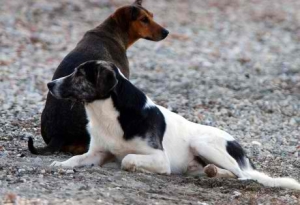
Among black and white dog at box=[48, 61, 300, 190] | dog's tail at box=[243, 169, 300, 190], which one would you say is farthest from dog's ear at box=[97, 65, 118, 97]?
dog's tail at box=[243, 169, 300, 190]

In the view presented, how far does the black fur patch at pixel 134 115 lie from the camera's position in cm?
841

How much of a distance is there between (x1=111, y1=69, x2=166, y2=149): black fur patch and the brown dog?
1074mm

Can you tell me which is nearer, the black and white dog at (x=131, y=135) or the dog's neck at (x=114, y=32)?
the black and white dog at (x=131, y=135)

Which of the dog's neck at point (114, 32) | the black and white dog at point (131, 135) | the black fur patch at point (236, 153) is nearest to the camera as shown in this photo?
the black and white dog at point (131, 135)

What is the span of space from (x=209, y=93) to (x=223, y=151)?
6.12 metres

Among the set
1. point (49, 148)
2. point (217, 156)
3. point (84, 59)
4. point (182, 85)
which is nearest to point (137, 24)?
point (84, 59)

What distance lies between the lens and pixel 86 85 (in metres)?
8.35

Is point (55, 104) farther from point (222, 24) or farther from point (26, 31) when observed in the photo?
point (222, 24)

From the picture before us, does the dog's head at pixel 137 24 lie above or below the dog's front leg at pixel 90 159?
above

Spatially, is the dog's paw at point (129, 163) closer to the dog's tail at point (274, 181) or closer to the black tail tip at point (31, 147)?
the dog's tail at point (274, 181)

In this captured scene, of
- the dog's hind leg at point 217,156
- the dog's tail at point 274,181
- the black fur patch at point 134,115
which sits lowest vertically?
the dog's tail at point 274,181

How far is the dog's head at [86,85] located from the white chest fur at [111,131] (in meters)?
0.10

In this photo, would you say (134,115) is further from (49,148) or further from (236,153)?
(49,148)

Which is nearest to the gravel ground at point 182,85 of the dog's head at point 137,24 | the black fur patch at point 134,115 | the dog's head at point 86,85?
the black fur patch at point 134,115
